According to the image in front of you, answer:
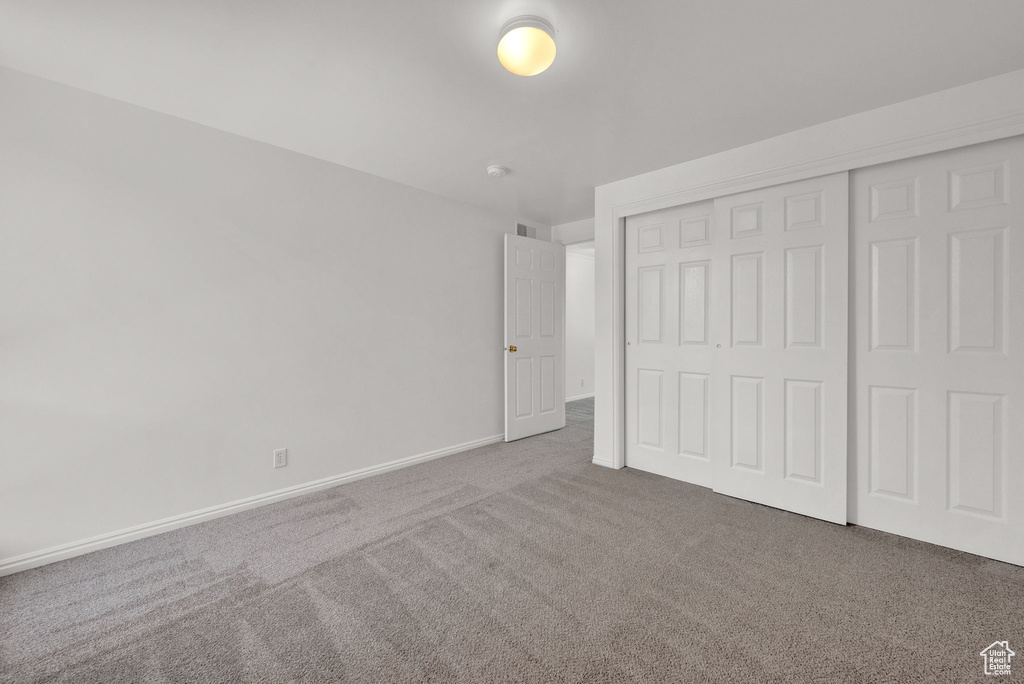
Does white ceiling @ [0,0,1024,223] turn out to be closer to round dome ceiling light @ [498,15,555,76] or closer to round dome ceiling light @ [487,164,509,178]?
round dome ceiling light @ [498,15,555,76]

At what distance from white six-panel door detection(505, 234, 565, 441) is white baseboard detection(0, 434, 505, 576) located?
1214 millimetres

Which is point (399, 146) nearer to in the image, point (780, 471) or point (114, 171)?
point (114, 171)

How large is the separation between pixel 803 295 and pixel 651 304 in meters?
1.06

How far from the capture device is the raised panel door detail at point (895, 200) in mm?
2312

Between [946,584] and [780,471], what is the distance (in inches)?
34.8

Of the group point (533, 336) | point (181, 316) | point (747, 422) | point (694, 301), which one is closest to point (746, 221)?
point (694, 301)

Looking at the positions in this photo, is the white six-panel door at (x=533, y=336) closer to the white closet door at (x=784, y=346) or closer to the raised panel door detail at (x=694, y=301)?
the raised panel door detail at (x=694, y=301)

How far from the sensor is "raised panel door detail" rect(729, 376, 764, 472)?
2.81 meters

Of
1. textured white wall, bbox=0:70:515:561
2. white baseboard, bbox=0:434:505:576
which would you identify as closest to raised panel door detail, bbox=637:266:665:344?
textured white wall, bbox=0:70:515:561

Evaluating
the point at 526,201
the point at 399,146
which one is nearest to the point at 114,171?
the point at 399,146

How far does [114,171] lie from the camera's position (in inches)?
90.4

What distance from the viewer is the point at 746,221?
2859 millimetres

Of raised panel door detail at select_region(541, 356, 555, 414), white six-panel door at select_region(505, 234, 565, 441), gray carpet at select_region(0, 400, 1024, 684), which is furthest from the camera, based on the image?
raised panel door detail at select_region(541, 356, 555, 414)

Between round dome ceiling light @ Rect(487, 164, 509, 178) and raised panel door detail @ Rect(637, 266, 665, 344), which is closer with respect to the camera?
round dome ceiling light @ Rect(487, 164, 509, 178)
